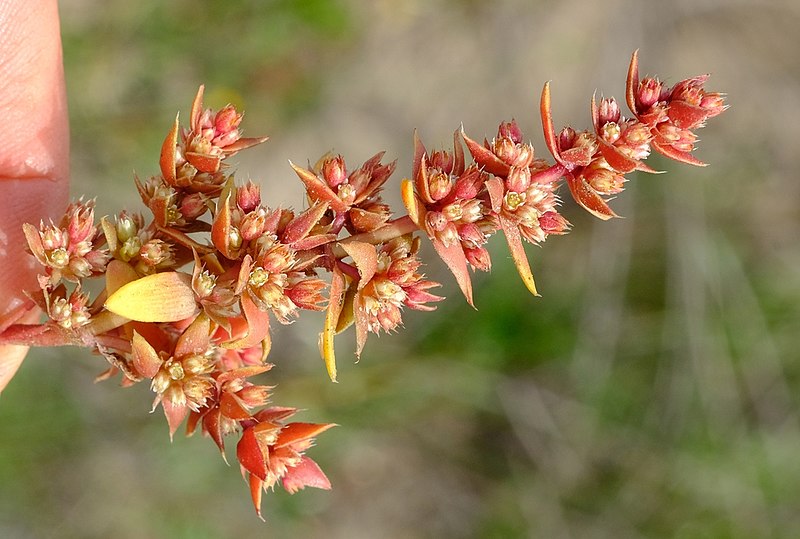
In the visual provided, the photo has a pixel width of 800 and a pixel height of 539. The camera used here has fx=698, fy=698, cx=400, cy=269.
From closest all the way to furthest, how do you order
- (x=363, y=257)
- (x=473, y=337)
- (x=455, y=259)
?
(x=363, y=257) < (x=455, y=259) < (x=473, y=337)

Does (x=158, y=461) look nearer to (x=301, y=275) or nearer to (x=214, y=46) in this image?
(x=214, y=46)

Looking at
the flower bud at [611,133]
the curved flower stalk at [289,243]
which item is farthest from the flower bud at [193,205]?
the flower bud at [611,133]

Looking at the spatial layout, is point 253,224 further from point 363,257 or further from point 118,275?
point 118,275

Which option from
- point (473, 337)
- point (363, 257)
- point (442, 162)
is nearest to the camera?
point (363, 257)

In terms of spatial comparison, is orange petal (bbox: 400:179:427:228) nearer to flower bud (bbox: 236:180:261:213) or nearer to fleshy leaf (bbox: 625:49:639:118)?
flower bud (bbox: 236:180:261:213)

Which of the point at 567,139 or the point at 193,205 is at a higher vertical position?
the point at 567,139

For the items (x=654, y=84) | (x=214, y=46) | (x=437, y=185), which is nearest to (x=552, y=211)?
(x=437, y=185)

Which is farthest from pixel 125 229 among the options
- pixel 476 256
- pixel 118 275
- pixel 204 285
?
pixel 476 256
